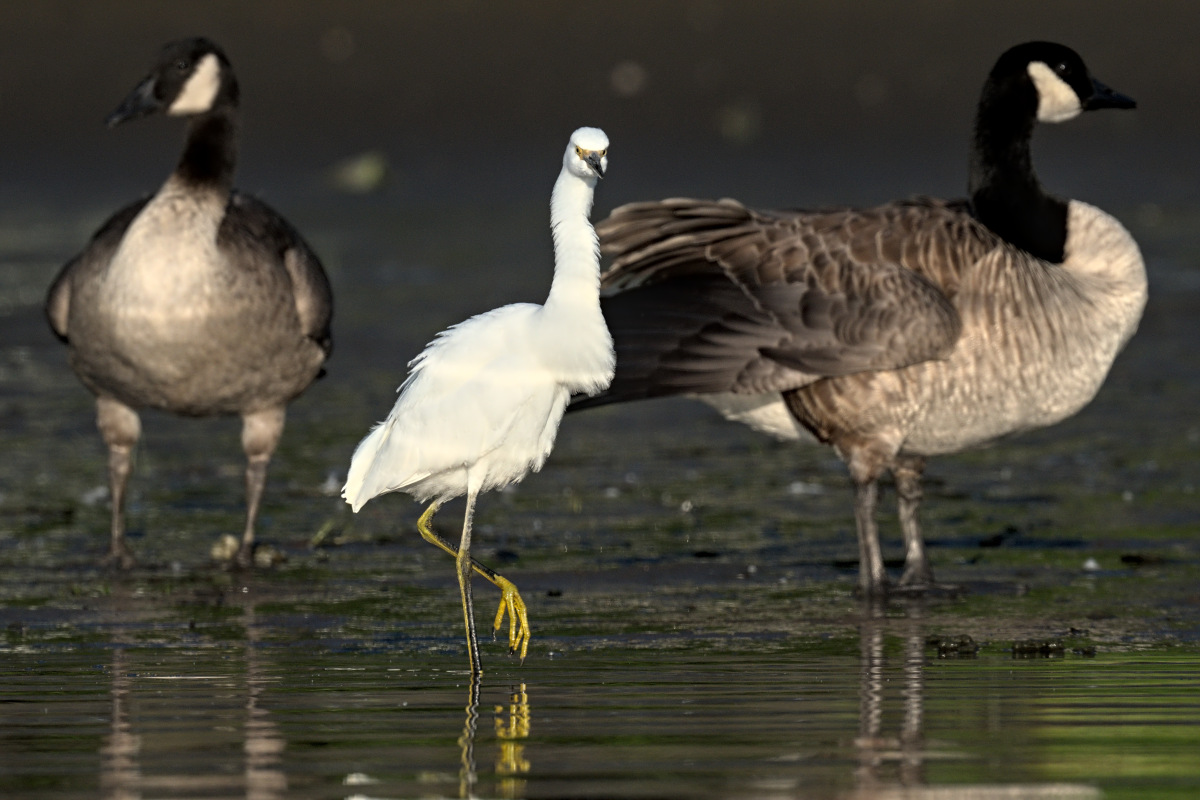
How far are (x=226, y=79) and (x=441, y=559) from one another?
342 cm

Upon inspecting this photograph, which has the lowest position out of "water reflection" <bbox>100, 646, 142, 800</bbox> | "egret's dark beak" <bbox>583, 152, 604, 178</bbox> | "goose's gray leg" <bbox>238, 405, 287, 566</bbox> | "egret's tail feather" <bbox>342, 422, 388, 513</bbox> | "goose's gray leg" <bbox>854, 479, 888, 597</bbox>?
"water reflection" <bbox>100, 646, 142, 800</bbox>

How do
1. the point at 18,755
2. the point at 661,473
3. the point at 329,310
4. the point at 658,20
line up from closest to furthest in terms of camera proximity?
the point at 18,755 < the point at 329,310 < the point at 661,473 < the point at 658,20

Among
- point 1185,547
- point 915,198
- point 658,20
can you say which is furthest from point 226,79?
point 658,20

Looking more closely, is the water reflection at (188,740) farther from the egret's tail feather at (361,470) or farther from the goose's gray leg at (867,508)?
the goose's gray leg at (867,508)

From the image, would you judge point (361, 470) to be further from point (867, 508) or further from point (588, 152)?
point (867, 508)

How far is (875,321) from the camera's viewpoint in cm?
966

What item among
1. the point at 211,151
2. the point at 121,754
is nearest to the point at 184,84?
the point at 211,151

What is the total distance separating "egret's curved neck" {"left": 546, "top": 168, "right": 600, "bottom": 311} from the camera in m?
7.70

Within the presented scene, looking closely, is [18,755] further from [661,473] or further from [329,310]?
[661,473]

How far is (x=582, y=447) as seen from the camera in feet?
45.6

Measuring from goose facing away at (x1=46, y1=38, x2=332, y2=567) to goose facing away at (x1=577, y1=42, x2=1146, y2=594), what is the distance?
6.83 ft

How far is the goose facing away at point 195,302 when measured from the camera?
36.0ft

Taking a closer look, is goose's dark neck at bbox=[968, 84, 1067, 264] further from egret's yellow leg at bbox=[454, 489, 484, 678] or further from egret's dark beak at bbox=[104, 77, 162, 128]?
egret's dark beak at bbox=[104, 77, 162, 128]

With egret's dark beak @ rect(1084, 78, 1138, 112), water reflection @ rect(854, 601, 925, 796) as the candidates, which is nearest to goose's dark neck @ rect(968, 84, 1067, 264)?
egret's dark beak @ rect(1084, 78, 1138, 112)
